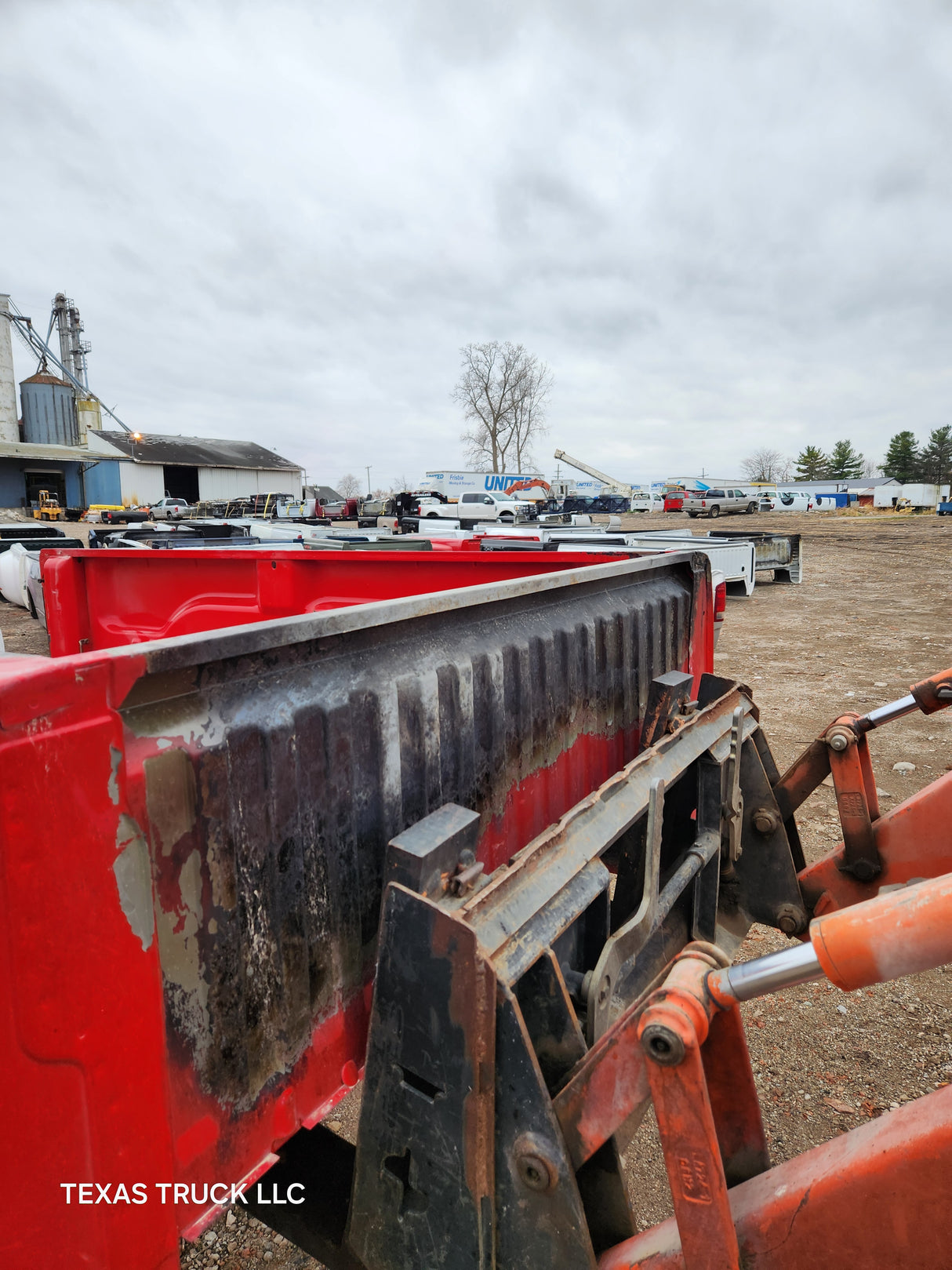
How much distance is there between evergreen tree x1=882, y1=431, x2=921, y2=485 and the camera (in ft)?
271

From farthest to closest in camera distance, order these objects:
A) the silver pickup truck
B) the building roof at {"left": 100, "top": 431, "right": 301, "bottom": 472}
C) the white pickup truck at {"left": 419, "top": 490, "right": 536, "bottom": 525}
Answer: the building roof at {"left": 100, "top": 431, "right": 301, "bottom": 472} < the silver pickup truck < the white pickup truck at {"left": 419, "top": 490, "right": 536, "bottom": 525}

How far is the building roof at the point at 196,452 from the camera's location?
50.8 metres

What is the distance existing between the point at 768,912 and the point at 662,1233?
52.2 inches

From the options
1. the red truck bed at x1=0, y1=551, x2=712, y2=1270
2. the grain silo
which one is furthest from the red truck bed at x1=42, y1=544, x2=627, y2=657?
the grain silo

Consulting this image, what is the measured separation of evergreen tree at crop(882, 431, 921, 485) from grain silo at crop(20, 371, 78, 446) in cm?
7968

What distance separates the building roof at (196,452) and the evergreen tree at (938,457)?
6679cm

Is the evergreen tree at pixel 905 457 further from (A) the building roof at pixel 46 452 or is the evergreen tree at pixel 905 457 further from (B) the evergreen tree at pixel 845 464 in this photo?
(A) the building roof at pixel 46 452

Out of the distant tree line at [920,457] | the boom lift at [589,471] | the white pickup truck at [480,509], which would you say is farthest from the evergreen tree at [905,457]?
the white pickup truck at [480,509]

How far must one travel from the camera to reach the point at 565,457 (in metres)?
65.7

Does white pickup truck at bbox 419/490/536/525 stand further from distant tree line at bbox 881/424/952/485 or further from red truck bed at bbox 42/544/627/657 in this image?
distant tree line at bbox 881/424/952/485

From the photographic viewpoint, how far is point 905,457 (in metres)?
82.9

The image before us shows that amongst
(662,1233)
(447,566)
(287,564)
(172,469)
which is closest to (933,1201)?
(662,1233)

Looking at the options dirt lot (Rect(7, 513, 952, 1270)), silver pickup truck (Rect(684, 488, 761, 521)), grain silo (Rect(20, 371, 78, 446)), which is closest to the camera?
dirt lot (Rect(7, 513, 952, 1270))

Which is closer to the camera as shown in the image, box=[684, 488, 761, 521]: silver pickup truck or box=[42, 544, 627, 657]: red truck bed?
box=[42, 544, 627, 657]: red truck bed
